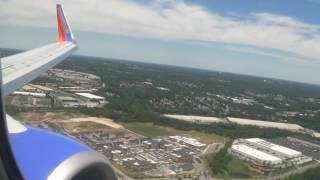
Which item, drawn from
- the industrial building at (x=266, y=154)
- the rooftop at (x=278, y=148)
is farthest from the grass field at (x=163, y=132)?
the rooftop at (x=278, y=148)

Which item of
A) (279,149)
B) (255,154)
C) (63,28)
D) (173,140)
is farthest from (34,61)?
(279,149)

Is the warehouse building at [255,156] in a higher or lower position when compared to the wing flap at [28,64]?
lower

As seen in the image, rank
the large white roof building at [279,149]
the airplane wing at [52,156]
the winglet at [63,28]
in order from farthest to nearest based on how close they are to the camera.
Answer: the large white roof building at [279,149], the winglet at [63,28], the airplane wing at [52,156]

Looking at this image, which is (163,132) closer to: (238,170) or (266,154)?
(266,154)

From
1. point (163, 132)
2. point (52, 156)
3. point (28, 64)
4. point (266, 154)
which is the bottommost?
point (163, 132)

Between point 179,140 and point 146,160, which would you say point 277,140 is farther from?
point 146,160

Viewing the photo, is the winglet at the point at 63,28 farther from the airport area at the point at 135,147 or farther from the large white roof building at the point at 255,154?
the large white roof building at the point at 255,154
